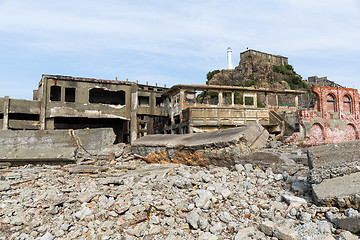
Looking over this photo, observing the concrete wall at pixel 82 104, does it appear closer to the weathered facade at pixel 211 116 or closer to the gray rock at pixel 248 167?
the weathered facade at pixel 211 116

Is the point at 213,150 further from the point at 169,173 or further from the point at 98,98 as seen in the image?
the point at 98,98

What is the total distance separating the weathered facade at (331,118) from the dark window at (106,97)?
14.8 m

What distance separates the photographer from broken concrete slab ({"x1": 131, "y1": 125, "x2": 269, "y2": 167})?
21.2 feet

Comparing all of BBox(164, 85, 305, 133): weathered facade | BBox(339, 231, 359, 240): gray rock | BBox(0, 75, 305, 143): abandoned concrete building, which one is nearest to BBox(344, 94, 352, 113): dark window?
BBox(0, 75, 305, 143): abandoned concrete building

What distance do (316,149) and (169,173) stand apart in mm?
3135

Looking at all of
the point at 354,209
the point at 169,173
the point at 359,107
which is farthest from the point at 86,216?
the point at 359,107

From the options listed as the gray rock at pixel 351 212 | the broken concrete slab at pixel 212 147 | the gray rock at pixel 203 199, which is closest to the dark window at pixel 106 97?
the broken concrete slab at pixel 212 147

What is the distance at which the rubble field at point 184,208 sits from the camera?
351 cm

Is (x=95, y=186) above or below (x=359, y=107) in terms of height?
below

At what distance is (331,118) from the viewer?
17.9 meters

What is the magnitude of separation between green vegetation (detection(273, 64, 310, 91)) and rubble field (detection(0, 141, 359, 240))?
4420 cm

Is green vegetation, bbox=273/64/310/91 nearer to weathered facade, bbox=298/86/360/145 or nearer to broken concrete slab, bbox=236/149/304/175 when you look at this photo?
weathered facade, bbox=298/86/360/145

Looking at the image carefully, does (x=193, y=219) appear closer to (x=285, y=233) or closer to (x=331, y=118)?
(x=285, y=233)

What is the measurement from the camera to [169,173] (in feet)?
21.0
